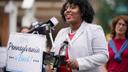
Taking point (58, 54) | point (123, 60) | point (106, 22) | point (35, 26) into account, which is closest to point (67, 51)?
point (58, 54)

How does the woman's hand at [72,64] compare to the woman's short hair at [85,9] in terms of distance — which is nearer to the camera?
the woman's hand at [72,64]

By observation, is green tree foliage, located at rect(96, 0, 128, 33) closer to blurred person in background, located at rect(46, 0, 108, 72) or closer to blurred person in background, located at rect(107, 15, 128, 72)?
blurred person in background, located at rect(107, 15, 128, 72)

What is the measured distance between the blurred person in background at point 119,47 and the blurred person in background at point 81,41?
209cm

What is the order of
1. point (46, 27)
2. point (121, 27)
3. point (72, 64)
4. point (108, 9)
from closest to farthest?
point (72, 64), point (46, 27), point (121, 27), point (108, 9)

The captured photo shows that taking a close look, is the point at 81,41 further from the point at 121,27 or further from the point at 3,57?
the point at 121,27

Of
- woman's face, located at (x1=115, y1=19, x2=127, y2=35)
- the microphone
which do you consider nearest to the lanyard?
woman's face, located at (x1=115, y1=19, x2=127, y2=35)

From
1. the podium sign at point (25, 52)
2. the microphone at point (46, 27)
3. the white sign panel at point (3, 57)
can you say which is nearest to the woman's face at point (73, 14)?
the microphone at point (46, 27)

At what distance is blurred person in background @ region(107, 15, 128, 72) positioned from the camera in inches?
324

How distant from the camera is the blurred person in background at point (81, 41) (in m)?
5.95

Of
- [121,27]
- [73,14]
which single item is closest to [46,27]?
[73,14]

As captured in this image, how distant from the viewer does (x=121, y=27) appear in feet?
29.0

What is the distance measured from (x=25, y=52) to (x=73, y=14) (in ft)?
2.24

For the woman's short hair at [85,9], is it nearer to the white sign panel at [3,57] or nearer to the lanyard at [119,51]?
the white sign panel at [3,57]

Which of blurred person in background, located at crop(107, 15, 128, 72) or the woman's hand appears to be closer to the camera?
the woman's hand
